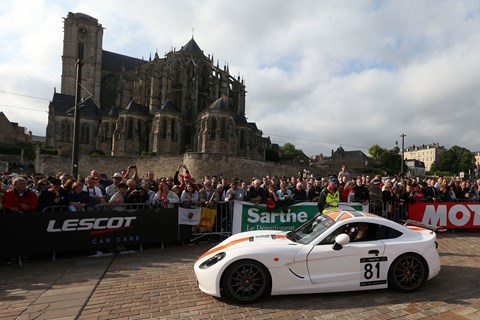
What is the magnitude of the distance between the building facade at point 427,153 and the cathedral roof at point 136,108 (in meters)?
106

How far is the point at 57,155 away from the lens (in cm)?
4900

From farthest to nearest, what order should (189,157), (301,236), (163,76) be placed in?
(163,76) → (189,157) → (301,236)

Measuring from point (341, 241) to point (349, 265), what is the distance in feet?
1.51

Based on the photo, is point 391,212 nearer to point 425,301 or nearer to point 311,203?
point 311,203

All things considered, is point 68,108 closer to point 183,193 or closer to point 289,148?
point 183,193

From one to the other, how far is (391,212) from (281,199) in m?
4.23

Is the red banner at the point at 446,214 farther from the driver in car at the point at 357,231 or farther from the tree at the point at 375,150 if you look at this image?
the tree at the point at 375,150

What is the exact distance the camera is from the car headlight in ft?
16.1

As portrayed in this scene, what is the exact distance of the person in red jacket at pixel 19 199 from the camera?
22.7 feet

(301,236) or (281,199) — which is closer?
(301,236)

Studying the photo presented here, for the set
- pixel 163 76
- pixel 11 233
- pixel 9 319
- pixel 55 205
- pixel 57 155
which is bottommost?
pixel 9 319

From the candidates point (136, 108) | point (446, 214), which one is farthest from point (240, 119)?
point (446, 214)

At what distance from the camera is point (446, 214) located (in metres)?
11.1

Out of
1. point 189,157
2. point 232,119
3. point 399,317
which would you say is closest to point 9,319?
point 399,317
